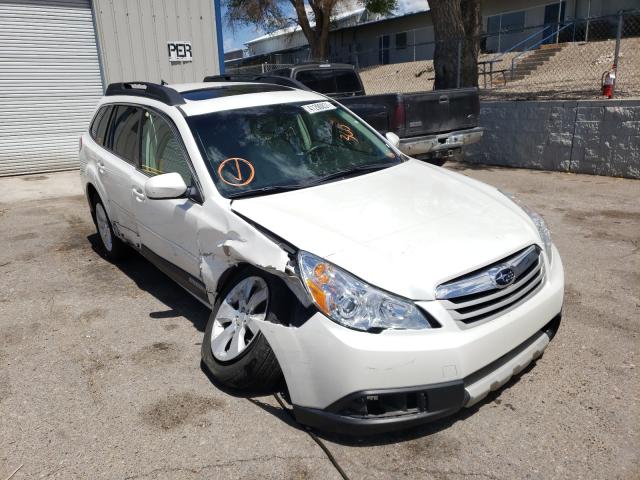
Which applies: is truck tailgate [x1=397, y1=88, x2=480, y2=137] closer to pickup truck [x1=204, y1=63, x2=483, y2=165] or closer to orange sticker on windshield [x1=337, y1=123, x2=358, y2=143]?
pickup truck [x1=204, y1=63, x2=483, y2=165]

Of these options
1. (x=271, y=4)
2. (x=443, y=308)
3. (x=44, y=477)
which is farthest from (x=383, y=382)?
(x=271, y=4)

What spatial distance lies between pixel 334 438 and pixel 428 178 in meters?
1.90

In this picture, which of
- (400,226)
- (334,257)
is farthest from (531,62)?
(334,257)

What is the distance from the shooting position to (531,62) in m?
21.3

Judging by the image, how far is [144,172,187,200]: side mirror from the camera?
3.36 m

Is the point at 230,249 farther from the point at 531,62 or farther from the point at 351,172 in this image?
the point at 531,62

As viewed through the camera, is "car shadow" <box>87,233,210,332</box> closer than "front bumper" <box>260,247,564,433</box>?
No

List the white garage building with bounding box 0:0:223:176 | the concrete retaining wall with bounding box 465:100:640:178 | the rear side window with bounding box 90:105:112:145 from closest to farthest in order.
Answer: the rear side window with bounding box 90:105:112:145, the concrete retaining wall with bounding box 465:100:640:178, the white garage building with bounding box 0:0:223:176

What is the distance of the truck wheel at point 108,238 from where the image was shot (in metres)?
5.36

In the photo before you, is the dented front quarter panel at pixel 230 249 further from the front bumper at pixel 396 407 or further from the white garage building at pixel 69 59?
the white garage building at pixel 69 59

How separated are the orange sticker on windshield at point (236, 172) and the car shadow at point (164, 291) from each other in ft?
3.99

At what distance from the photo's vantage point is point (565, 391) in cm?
305

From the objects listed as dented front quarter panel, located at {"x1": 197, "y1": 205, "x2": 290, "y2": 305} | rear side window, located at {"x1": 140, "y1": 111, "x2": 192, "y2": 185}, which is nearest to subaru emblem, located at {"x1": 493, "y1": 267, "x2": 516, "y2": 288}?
dented front quarter panel, located at {"x1": 197, "y1": 205, "x2": 290, "y2": 305}

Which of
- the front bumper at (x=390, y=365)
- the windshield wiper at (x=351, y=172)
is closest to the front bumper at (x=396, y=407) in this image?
the front bumper at (x=390, y=365)
